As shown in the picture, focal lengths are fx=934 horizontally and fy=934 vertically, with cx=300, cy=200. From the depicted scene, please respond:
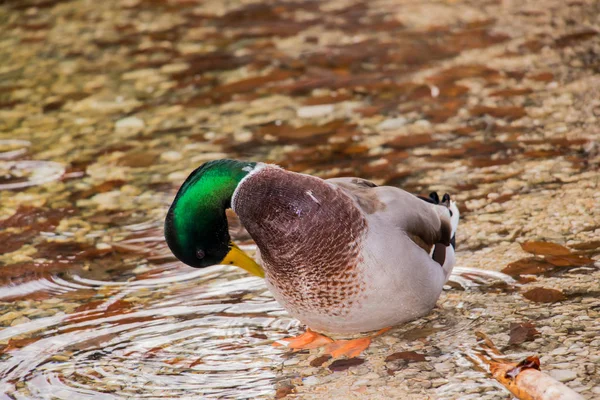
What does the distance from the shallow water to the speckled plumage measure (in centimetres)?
23

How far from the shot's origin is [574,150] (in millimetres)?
4746

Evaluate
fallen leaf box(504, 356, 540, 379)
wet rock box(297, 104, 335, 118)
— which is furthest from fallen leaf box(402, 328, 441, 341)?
wet rock box(297, 104, 335, 118)

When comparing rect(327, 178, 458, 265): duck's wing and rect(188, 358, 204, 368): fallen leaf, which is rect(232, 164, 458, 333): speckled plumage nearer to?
rect(327, 178, 458, 265): duck's wing

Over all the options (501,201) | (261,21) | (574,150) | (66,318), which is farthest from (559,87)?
(66,318)

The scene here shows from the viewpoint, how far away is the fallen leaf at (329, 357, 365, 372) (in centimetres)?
320

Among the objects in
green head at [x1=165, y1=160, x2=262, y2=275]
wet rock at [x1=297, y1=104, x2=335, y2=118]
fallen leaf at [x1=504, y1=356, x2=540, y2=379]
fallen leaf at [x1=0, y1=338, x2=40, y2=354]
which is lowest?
fallen leaf at [x1=0, y1=338, x2=40, y2=354]

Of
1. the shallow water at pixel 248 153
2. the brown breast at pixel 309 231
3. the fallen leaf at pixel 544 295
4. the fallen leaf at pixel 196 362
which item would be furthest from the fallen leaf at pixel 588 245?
the fallen leaf at pixel 196 362

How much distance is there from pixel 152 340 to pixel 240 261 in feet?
1.82

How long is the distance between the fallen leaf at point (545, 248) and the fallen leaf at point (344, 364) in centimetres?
102

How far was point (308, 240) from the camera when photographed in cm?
303

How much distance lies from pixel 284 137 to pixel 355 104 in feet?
2.03

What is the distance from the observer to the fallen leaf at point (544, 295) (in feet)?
11.3

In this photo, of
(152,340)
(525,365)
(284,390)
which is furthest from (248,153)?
(525,365)

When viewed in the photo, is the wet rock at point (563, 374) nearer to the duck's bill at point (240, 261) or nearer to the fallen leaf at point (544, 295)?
the fallen leaf at point (544, 295)
